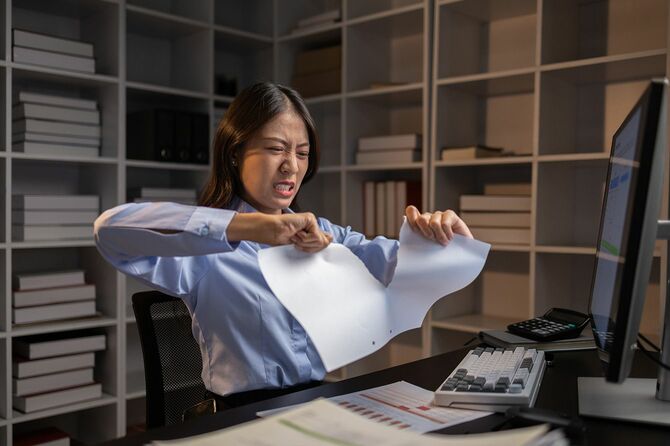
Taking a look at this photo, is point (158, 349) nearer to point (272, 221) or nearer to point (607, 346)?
point (272, 221)

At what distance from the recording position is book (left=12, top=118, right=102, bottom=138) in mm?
2756

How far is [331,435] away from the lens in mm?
807

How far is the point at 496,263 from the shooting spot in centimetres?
309

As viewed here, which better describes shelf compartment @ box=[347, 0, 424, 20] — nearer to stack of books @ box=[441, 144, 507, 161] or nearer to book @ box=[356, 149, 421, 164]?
book @ box=[356, 149, 421, 164]

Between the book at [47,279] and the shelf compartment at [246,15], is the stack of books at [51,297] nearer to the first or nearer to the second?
the book at [47,279]

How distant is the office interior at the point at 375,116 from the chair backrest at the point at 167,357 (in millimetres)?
1376

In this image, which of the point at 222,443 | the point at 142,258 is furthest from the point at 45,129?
the point at 222,443

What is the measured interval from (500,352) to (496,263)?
1.81 metres

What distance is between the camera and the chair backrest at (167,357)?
5.06 feet

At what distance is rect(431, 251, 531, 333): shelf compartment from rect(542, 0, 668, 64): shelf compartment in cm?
92

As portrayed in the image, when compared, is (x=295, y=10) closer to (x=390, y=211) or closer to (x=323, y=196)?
(x=323, y=196)

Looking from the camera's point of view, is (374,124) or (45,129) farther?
(374,124)

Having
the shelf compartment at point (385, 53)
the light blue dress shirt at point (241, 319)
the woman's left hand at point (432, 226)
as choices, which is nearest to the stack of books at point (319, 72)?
the shelf compartment at point (385, 53)

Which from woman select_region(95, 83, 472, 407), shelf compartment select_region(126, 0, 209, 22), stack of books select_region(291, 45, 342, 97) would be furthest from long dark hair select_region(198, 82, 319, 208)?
shelf compartment select_region(126, 0, 209, 22)
